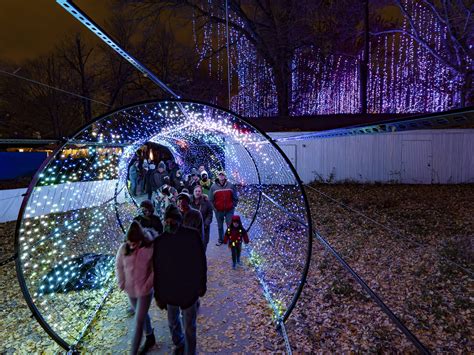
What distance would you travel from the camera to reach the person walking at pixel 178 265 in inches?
136

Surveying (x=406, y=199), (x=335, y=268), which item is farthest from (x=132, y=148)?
(x=406, y=199)

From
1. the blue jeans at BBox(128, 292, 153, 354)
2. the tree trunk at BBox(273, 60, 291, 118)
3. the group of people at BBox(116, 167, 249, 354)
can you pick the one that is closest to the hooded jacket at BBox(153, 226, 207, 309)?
the group of people at BBox(116, 167, 249, 354)

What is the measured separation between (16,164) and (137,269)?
67.2ft

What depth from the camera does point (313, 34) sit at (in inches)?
823

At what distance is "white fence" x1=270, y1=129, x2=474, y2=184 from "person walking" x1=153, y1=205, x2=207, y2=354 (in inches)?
570

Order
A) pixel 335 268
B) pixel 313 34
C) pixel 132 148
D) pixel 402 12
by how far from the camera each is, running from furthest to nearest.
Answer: pixel 313 34 < pixel 402 12 < pixel 132 148 < pixel 335 268

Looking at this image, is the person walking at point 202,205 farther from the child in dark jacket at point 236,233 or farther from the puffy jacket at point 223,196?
the puffy jacket at point 223,196

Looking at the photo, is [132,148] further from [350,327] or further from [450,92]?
[450,92]

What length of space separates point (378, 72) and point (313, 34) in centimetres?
473

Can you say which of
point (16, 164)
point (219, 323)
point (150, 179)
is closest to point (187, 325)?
point (219, 323)

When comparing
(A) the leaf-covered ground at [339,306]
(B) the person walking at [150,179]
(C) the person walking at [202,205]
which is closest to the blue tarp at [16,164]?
(B) the person walking at [150,179]

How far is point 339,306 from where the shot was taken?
17.9 ft

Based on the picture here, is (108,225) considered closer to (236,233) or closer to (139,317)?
(236,233)

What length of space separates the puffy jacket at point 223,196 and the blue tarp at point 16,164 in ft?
55.7
